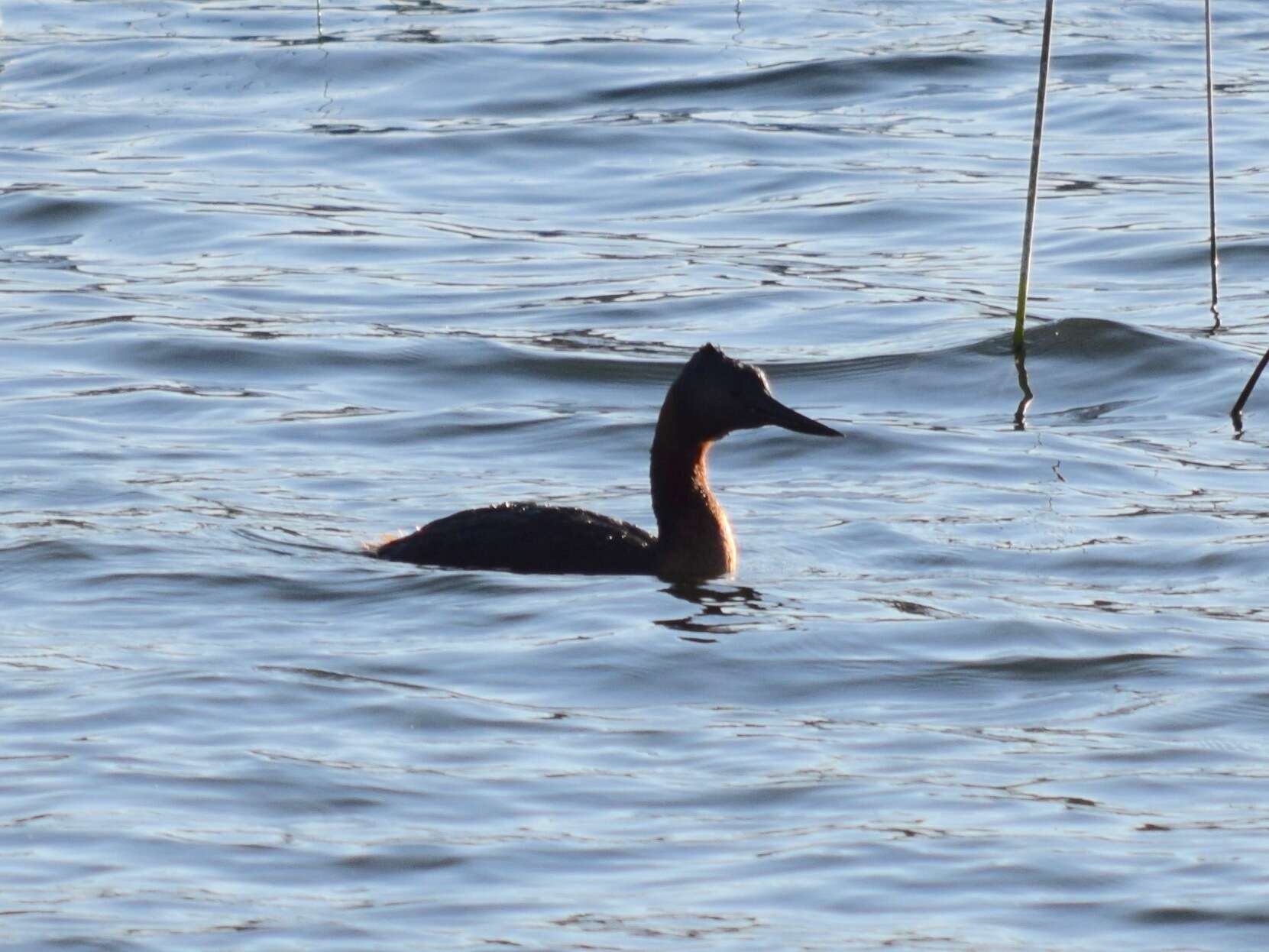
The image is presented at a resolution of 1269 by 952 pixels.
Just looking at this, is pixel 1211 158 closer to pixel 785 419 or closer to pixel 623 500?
pixel 623 500

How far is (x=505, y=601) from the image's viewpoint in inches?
367

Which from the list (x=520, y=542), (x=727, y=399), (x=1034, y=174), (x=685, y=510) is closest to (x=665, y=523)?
(x=685, y=510)

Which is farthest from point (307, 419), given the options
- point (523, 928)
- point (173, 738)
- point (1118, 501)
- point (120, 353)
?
point (523, 928)

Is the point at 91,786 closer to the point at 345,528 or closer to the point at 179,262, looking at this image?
the point at 345,528

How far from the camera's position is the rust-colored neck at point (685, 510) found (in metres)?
9.86

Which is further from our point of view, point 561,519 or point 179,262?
point 179,262

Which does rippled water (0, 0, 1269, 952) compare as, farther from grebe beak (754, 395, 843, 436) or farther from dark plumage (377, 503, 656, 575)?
grebe beak (754, 395, 843, 436)

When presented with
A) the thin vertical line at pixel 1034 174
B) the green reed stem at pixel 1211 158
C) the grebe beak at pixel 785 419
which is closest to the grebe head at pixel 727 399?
the grebe beak at pixel 785 419

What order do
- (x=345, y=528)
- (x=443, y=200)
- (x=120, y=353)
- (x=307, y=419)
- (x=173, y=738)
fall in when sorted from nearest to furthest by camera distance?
(x=173, y=738)
(x=345, y=528)
(x=307, y=419)
(x=120, y=353)
(x=443, y=200)

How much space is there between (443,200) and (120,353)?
4.96 metres

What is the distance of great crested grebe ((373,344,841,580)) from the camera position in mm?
9578

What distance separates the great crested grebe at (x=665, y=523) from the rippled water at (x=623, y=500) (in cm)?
12

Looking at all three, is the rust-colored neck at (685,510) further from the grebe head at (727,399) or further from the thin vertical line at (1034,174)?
the thin vertical line at (1034,174)

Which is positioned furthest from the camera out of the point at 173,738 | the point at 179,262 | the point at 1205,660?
the point at 179,262
